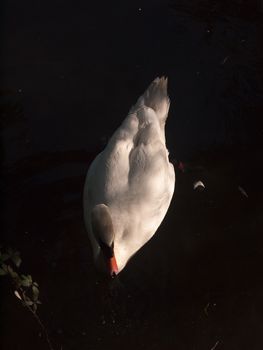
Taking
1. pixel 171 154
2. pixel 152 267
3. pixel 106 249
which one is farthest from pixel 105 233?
pixel 171 154

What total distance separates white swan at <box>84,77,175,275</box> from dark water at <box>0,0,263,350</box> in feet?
1.36

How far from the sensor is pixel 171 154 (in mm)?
5816

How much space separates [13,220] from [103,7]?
2.80 m

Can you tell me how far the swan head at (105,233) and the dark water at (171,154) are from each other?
1.75ft

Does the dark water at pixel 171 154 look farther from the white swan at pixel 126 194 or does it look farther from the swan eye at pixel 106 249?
the swan eye at pixel 106 249

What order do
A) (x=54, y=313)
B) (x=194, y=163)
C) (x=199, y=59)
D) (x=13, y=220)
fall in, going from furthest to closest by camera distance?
1. (x=199, y=59)
2. (x=194, y=163)
3. (x=13, y=220)
4. (x=54, y=313)

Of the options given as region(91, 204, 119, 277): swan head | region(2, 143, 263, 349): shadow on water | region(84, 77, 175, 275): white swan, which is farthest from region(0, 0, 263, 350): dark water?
region(91, 204, 119, 277): swan head

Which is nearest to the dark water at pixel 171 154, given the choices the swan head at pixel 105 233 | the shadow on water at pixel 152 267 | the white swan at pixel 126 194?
the shadow on water at pixel 152 267

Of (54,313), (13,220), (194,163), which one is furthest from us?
(194,163)

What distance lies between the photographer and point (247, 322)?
16.3 feet

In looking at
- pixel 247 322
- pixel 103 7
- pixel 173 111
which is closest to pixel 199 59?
pixel 173 111

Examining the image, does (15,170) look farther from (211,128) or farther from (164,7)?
(164,7)

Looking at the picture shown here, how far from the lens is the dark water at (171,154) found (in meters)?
4.85

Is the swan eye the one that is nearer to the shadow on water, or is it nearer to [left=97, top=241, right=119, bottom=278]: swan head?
[left=97, top=241, right=119, bottom=278]: swan head
